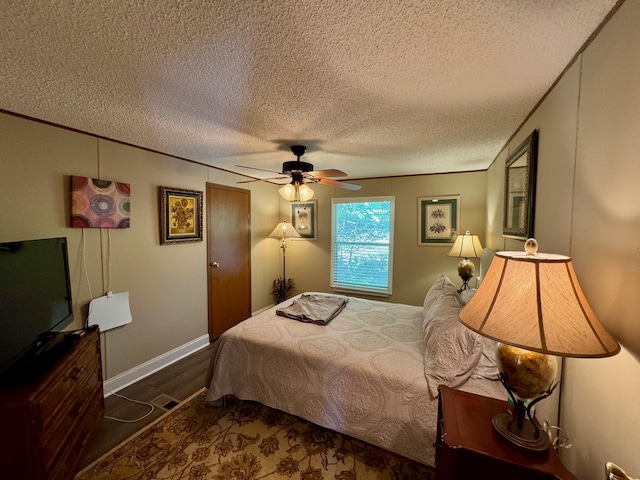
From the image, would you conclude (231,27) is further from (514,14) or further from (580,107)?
(580,107)

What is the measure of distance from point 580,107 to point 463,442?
1.48 meters

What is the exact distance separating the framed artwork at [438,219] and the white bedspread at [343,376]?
1654mm

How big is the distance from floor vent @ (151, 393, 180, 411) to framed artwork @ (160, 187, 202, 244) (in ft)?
4.95

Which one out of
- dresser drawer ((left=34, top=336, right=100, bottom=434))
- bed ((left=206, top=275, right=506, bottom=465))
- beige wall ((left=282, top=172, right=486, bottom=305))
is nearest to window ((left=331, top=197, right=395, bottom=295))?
beige wall ((left=282, top=172, right=486, bottom=305))

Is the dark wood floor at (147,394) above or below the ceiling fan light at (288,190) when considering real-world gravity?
below

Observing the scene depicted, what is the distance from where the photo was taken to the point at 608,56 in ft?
3.05

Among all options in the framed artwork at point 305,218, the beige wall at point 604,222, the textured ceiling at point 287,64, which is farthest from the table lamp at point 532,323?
the framed artwork at point 305,218

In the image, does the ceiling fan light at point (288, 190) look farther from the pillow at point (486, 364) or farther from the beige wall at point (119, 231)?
the pillow at point (486, 364)

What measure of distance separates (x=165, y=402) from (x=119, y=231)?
1.61m

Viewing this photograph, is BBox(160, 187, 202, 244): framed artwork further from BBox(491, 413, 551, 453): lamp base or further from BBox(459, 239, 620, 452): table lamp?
BBox(491, 413, 551, 453): lamp base

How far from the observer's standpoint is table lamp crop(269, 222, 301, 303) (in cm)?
413

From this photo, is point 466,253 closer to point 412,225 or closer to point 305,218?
point 412,225

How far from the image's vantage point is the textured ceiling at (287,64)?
0.94 meters

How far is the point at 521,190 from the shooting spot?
6.05 ft
